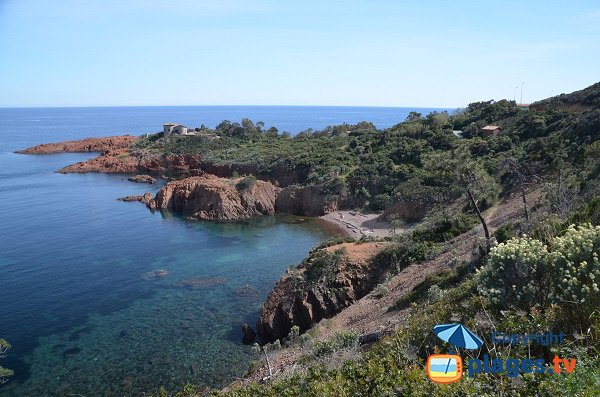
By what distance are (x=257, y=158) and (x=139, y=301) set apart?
3773 centimetres

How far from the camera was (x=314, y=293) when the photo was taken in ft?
74.4

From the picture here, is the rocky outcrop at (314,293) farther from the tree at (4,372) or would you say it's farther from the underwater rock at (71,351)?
the tree at (4,372)

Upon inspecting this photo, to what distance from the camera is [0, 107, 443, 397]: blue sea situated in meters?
19.3

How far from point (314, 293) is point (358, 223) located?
21.9 metres

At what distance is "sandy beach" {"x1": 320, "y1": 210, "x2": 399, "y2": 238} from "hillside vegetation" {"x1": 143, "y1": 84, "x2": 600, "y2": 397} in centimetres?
174

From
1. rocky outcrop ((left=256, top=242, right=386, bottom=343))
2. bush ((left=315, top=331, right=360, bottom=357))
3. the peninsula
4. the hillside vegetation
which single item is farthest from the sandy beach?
bush ((left=315, top=331, right=360, bottom=357))

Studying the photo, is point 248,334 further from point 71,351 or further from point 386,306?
point 71,351

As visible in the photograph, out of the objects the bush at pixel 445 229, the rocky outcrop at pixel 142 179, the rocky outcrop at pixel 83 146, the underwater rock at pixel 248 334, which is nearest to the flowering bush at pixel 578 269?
the underwater rock at pixel 248 334

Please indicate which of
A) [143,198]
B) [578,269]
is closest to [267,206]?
[143,198]

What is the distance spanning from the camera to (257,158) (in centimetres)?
6238

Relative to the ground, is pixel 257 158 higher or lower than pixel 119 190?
higher

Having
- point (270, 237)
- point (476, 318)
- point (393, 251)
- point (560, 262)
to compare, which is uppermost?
point (560, 262)

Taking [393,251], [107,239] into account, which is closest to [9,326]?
[107,239]

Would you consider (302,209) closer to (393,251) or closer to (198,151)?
(393,251)
